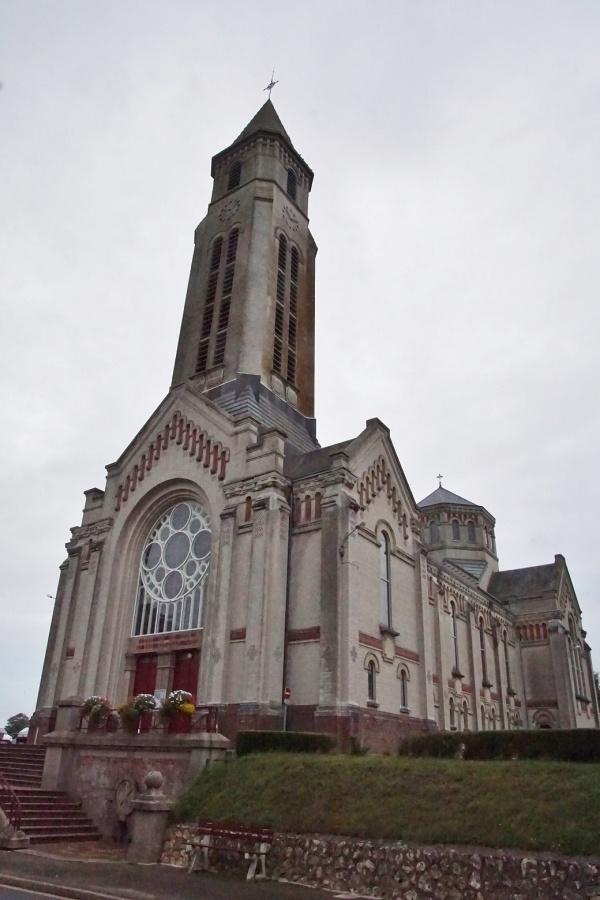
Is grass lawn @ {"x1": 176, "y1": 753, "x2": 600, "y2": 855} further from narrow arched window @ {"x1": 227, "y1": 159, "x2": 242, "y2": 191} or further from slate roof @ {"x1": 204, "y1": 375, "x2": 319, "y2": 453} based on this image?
narrow arched window @ {"x1": 227, "y1": 159, "x2": 242, "y2": 191}

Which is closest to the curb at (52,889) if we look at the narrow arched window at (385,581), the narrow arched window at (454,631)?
the narrow arched window at (385,581)

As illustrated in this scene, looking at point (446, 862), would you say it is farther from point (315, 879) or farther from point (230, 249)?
point (230, 249)

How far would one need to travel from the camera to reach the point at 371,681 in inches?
1038

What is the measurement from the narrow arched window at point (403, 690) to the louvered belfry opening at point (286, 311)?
16766mm

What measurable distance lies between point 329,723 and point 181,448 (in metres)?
14.4

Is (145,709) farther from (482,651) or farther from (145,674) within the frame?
(482,651)

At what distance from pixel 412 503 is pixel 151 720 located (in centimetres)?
1628

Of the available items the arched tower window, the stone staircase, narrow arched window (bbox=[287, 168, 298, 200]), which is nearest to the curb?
the stone staircase

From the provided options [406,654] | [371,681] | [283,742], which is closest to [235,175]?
[406,654]

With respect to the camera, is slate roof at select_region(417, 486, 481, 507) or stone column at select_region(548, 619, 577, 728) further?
slate roof at select_region(417, 486, 481, 507)

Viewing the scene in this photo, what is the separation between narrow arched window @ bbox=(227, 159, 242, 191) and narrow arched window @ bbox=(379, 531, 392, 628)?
2565 centimetres

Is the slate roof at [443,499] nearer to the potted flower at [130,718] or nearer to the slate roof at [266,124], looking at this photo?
the slate roof at [266,124]

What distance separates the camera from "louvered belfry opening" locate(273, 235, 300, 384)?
124ft

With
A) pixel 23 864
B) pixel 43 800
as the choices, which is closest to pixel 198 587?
→ pixel 43 800
